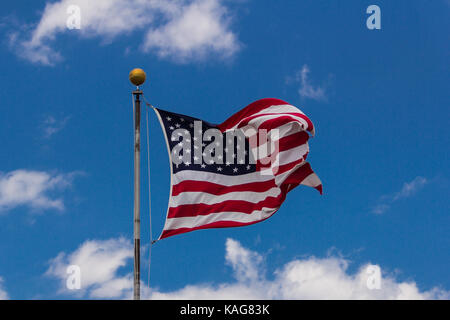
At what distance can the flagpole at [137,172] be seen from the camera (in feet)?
55.7

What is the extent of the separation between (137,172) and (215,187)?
9.21 ft

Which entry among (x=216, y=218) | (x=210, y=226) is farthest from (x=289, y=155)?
(x=210, y=226)

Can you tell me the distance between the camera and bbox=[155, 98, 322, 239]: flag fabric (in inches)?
738

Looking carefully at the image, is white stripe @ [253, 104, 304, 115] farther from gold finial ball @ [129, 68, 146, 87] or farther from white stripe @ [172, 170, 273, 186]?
gold finial ball @ [129, 68, 146, 87]

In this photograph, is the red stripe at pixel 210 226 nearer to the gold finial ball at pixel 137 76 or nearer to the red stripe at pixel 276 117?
the red stripe at pixel 276 117

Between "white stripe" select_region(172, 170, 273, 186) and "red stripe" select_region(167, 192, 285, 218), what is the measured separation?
627 mm

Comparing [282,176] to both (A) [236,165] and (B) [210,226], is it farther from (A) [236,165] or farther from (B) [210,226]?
(B) [210,226]

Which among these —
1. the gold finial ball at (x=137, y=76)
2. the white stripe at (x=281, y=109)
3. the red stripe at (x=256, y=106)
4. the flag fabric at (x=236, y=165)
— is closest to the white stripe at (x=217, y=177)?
the flag fabric at (x=236, y=165)

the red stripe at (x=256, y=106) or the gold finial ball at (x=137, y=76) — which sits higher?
the red stripe at (x=256, y=106)

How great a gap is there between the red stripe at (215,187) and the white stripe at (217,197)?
0.09m

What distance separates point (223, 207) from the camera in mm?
19219

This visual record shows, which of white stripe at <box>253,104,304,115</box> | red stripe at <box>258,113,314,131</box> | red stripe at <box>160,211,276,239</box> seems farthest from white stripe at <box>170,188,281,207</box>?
white stripe at <box>253,104,304,115</box>
